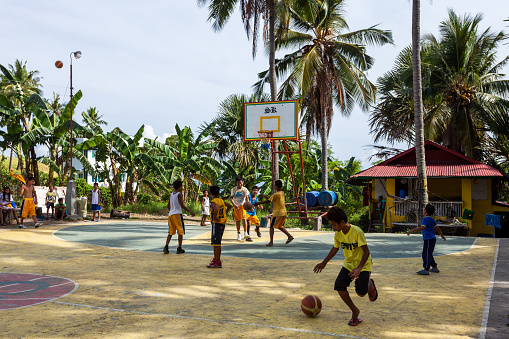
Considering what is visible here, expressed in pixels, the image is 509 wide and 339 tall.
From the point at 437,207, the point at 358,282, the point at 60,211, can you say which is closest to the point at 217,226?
the point at 358,282

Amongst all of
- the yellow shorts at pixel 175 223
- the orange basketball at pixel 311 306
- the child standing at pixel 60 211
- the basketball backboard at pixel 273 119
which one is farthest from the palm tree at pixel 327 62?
the orange basketball at pixel 311 306

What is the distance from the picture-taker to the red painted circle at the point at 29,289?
6.50 m

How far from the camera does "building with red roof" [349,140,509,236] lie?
76.0ft

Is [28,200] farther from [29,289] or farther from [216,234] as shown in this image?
[29,289]

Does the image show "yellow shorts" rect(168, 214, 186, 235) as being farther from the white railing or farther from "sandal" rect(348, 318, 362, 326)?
the white railing

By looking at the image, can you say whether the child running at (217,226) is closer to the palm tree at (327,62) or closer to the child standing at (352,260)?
the child standing at (352,260)

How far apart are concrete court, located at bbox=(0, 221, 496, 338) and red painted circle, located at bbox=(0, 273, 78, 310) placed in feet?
0.79

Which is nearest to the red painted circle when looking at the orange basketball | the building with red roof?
the orange basketball

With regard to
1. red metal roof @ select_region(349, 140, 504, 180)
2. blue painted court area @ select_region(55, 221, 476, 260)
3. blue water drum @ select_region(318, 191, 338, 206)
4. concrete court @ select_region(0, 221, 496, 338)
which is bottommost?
concrete court @ select_region(0, 221, 496, 338)

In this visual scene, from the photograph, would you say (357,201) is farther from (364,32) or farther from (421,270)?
(421,270)

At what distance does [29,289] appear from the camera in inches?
286

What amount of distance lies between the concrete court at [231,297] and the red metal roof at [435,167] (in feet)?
39.8

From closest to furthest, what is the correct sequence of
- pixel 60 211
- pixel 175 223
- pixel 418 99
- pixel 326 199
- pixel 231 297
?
pixel 231 297 → pixel 175 223 → pixel 418 99 → pixel 60 211 → pixel 326 199

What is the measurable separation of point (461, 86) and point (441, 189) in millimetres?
7193
